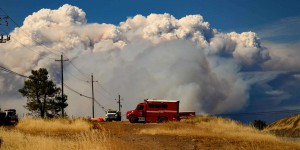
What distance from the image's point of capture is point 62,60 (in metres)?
70.3

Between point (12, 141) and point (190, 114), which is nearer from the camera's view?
point (12, 141)

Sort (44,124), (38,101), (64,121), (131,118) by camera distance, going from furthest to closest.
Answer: (38,101) → (131,118) → (64,121) → (44,124)

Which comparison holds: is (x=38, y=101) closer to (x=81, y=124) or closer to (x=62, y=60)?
(x=62, y=60)

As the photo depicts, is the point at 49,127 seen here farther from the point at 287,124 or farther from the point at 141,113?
the point at 287,124

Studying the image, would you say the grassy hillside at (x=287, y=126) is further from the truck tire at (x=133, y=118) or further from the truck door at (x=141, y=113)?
the truck tire at (x=133, y=118)

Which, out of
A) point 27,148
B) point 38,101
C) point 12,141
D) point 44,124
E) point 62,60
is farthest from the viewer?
point 38,101

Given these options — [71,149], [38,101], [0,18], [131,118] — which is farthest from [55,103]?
[71,149]

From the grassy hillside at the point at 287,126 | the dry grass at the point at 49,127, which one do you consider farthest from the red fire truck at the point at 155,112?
the grassy hillside at the point at 287,126

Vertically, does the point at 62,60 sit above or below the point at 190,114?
above

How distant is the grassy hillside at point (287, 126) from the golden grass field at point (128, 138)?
383 ft

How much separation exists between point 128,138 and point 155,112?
30.4m

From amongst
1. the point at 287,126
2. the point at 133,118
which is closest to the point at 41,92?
the point at 133,118

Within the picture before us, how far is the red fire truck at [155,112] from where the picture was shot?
58.4 meters

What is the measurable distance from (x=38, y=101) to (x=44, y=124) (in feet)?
142
